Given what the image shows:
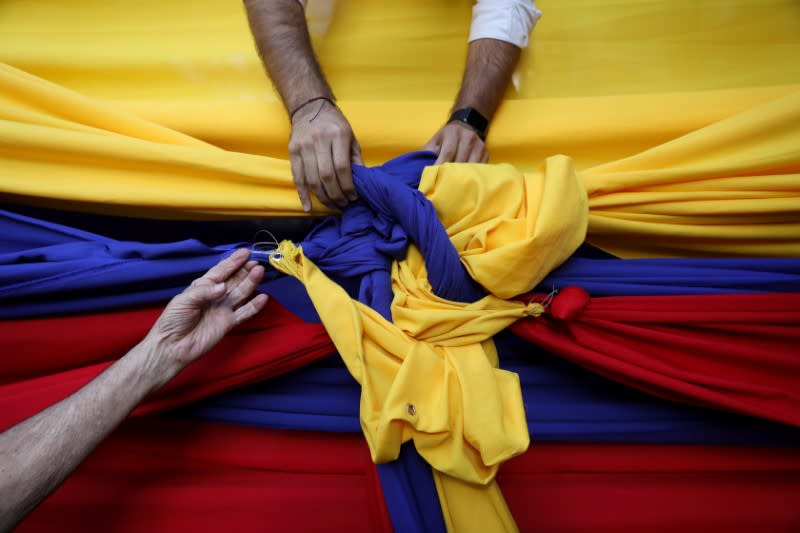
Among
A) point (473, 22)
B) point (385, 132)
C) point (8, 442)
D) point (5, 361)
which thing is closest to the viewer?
point (8, 442)

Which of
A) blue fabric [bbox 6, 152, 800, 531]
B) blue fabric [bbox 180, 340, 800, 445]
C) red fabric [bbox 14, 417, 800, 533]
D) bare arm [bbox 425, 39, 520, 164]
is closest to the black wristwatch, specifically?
bare arm [bbox 425, 39, 520, 164]

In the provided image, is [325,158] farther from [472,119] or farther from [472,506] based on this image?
[472,506]

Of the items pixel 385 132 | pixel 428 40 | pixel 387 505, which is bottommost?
pixel 387 505

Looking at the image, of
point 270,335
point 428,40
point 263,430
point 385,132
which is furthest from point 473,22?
point 263,430

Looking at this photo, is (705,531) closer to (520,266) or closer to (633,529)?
(633,529)

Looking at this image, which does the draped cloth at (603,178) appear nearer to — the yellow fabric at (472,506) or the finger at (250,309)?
the finger at (250,309)

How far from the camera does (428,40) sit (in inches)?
37.9

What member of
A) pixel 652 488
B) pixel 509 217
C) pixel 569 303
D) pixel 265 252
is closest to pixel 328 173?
pixel 265 252

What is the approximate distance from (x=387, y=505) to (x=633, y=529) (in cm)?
31

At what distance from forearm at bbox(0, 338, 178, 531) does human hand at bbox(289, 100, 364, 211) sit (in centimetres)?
28

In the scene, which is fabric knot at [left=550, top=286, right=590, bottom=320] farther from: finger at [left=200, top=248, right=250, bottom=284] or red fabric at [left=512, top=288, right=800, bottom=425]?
finger at [left=200, top=248, right=250, bottom=284]

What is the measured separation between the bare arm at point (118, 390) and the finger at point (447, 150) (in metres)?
0.30

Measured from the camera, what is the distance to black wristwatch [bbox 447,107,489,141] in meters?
0.77

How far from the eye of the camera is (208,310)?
24.9 inches
